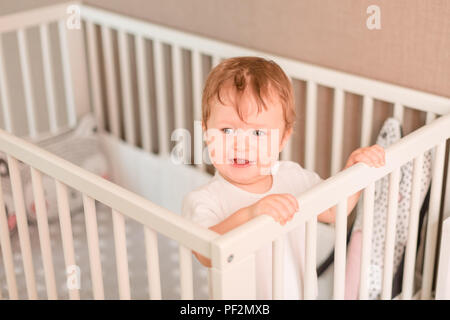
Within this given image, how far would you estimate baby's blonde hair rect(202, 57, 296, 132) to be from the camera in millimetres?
1049

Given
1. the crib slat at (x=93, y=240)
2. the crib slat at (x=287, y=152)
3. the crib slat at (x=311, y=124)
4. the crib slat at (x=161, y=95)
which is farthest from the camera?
the crib slat at (x=161, y=95)

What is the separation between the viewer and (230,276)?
88 cm

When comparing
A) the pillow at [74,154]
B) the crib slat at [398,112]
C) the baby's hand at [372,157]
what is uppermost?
the baby's hand at [372,157]

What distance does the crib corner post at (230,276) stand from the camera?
2.85ft

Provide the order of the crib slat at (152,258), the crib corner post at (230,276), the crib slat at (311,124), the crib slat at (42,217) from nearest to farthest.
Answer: the crib corner post at (230,276) → the crib slat at (152,258) → the crib slat at (42,217) → the crib slat at (311,124)

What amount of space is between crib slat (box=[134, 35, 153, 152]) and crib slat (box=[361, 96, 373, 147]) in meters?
0.76

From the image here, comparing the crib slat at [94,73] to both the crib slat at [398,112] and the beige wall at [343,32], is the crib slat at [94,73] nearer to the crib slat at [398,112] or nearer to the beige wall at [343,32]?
the beige wall at [343,32]

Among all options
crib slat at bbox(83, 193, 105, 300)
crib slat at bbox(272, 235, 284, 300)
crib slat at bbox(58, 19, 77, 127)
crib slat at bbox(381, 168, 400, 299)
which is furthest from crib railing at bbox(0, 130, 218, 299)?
crib slat at bbox(58, 19, 77, 127)

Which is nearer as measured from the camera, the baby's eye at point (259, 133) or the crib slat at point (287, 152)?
the baby's eye at point (259, 133)

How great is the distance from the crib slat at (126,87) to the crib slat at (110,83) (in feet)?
0.09

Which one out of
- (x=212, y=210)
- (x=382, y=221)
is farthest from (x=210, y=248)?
(x=382, y=221)

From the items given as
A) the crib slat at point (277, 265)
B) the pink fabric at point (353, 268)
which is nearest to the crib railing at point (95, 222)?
the crib slat at point (277, 265)

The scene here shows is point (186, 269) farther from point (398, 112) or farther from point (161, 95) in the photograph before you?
point (161, 95)

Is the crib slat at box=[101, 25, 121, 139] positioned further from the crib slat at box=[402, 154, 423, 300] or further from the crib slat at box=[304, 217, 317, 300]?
the crib slat at box=[304, 217, 317, 300]
